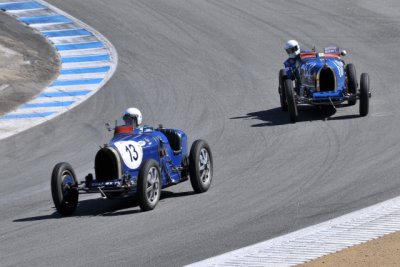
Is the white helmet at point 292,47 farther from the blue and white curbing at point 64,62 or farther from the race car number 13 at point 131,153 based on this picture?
the race car number 13 at point 131,153

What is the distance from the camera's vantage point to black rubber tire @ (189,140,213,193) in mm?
15125

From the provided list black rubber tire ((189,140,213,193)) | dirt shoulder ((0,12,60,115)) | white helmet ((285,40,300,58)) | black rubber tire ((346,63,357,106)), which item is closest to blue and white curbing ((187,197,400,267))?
black rubber tire ((189,140,213,193))

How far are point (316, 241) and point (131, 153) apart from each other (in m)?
4.03

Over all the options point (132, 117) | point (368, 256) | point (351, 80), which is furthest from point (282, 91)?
point (368, 256)

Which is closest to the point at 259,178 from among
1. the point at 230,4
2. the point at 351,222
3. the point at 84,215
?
the point at 84,215

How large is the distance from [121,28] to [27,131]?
33.1ft

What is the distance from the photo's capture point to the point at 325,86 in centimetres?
2089

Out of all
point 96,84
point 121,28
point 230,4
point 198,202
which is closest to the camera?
point 198,202

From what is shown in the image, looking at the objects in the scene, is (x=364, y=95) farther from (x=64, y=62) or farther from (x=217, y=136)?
(x=64, y=62)

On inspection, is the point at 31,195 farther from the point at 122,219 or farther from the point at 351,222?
the point at 351,222

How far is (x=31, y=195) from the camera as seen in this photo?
16.4 meters

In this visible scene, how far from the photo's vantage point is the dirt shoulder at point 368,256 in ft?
32.9

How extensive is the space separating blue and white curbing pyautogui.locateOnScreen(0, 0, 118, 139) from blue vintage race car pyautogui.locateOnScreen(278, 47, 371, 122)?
5571mm

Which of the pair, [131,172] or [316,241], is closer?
[316,241]
